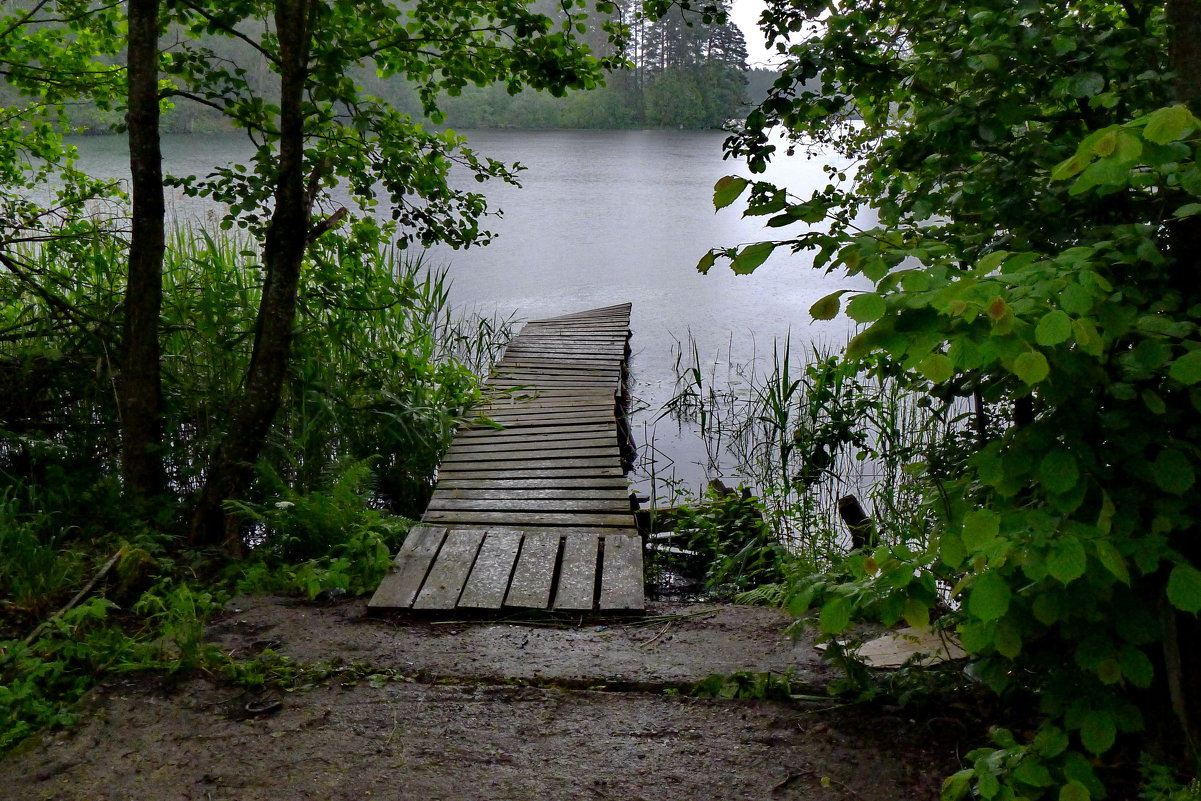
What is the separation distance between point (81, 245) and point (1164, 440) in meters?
4.70

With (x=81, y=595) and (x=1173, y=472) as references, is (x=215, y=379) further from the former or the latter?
(x=1173, y=472)

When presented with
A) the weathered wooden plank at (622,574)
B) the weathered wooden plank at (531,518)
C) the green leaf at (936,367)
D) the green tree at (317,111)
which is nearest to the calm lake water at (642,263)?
the weathered wooden plank at (531,518)

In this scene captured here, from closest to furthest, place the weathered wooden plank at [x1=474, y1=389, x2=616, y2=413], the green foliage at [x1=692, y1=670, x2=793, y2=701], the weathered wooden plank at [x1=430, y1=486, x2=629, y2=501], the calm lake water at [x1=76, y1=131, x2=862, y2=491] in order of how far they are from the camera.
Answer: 1. the green foliage at [x1=692, y1=670, x2=793, y2=701]
2. the weathered wooden plank at [x1=430, y1=486, x2=629, y2=501]
3. the weathered wooden plank at [x1=474, y1=389, x2=616, y2=413]
4. the calm lake water at [x1=76, y1=131, x2=862, y2=491]

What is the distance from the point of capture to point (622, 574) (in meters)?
3.36

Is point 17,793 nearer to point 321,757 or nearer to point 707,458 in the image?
point 321,757

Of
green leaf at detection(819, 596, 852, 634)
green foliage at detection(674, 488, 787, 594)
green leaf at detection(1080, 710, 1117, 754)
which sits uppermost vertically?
green leaf at detection(819, 596, 852, 634)

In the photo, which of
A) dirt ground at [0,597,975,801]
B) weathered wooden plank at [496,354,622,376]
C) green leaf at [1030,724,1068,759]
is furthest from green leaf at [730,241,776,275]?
weathered wooden plank at [496,354,622,376]

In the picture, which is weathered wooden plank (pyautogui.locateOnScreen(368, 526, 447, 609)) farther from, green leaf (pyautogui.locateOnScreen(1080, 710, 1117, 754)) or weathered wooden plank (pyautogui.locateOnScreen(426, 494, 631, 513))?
green leaf (pyautogui.locateOnScreen(1080, 710, 1117, 754))

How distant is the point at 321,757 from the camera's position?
214 cm

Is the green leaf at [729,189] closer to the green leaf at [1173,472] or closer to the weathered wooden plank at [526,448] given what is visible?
the green leaf at [1173,472]

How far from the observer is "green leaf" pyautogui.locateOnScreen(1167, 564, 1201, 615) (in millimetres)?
1502

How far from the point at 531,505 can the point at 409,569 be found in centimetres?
82

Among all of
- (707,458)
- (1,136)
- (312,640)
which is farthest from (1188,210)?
(1,136)

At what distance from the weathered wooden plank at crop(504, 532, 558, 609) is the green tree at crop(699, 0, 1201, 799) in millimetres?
1284
